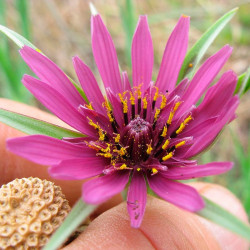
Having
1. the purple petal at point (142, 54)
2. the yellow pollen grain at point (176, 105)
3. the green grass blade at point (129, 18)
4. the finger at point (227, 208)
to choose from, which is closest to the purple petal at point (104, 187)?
the yellow pollen grain at point (176, 105)

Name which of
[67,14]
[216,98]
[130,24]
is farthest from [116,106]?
[67,14]

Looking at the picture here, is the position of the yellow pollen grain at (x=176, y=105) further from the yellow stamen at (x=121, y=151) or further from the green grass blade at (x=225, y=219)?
the green grass blade at (x=225, y=219)

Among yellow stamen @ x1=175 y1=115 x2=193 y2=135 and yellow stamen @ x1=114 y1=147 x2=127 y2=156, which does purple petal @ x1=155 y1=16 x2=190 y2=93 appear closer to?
yellow stamen @ x1=175 y1=115 x2=193 y2=135

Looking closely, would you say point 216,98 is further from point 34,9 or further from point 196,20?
point 34,9

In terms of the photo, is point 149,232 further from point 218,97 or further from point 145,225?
point 218,97

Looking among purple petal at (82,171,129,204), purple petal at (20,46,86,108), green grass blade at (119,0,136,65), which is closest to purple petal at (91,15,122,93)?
purple petal at (20,46,86,108)

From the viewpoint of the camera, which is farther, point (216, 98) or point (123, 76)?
point (123, 76)
